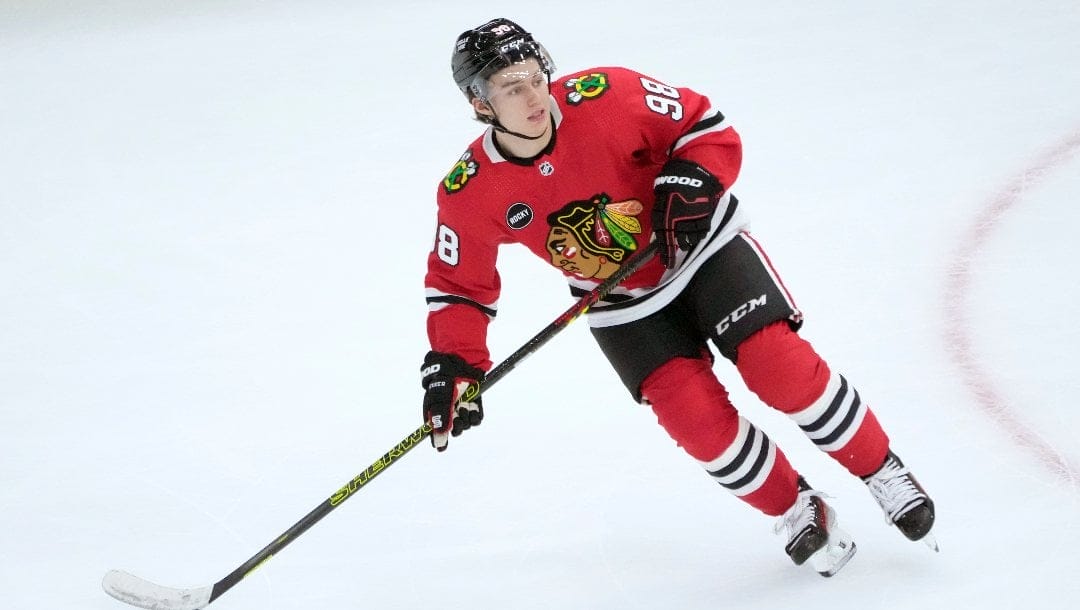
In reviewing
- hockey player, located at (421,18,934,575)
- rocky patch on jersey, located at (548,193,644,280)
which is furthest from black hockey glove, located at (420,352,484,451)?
rocky patch on jersey, located at (548,193,644,280)

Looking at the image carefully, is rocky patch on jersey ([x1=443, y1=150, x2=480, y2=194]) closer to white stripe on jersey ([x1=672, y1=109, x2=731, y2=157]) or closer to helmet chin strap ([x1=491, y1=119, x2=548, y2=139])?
helmet chin strap ([x1=491, y1=119, x2=548, y2=139])

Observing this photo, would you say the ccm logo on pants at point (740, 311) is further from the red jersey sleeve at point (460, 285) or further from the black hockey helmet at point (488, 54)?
the black hockey helmet at point (488, 54)

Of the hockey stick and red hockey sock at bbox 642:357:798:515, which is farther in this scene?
the hockey stick

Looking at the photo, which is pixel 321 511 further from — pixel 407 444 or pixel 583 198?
pixel 583 198

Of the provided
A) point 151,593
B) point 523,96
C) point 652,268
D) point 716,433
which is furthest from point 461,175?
point 151,593

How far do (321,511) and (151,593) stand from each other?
497 mm

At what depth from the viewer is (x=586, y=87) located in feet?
8.71

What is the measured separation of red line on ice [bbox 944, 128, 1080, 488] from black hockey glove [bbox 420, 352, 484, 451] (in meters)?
1.37

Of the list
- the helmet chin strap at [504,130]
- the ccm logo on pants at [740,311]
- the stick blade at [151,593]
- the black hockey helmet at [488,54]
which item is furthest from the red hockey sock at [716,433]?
the stick blade at [151,593]

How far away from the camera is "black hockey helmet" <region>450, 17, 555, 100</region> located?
250 centimetres

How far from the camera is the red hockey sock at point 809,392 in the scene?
97.7 inches

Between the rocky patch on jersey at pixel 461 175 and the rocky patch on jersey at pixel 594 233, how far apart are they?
0.20 metres

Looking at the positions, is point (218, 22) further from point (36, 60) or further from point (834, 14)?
point (834, 14)

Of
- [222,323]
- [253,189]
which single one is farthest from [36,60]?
[222,323]
